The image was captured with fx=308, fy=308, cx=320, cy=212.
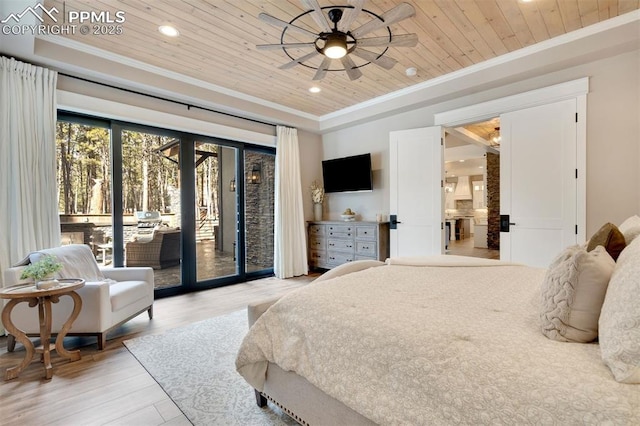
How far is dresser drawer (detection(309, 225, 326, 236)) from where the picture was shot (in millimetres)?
5622

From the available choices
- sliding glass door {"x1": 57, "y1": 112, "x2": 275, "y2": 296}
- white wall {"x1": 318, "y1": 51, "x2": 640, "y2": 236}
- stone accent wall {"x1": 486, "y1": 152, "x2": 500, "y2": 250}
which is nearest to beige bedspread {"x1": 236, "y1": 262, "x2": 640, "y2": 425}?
white wall {"x1": 318, "y1": 51, "x2": 640, "y2": 236}

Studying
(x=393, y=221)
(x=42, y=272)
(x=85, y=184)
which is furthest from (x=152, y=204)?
(x=393, y=221)

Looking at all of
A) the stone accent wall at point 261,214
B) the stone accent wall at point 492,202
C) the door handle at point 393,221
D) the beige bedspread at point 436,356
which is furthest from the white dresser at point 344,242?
the stone accent wall at point 492,202

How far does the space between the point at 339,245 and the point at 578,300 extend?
4.32 m

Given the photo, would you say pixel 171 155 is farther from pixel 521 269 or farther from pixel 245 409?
pixel 521 269

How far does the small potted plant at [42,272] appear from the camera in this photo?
89.9 inches

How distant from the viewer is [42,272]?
2322mm

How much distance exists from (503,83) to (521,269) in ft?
8.32

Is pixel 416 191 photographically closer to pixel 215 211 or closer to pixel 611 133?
pixel 611 133

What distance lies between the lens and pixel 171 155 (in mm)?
4402

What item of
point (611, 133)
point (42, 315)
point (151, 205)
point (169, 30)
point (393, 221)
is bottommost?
point (42, 315)

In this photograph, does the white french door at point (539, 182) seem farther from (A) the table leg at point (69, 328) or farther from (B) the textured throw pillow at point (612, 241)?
(A) the table leg at point (69, 328)

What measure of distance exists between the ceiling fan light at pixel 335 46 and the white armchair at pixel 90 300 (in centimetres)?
272

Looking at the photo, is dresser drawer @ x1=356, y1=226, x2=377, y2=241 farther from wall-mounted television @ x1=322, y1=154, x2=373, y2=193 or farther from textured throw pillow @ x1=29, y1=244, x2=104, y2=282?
textured throw pillow @ x1=29, y1=244, x2=104, y2=282
